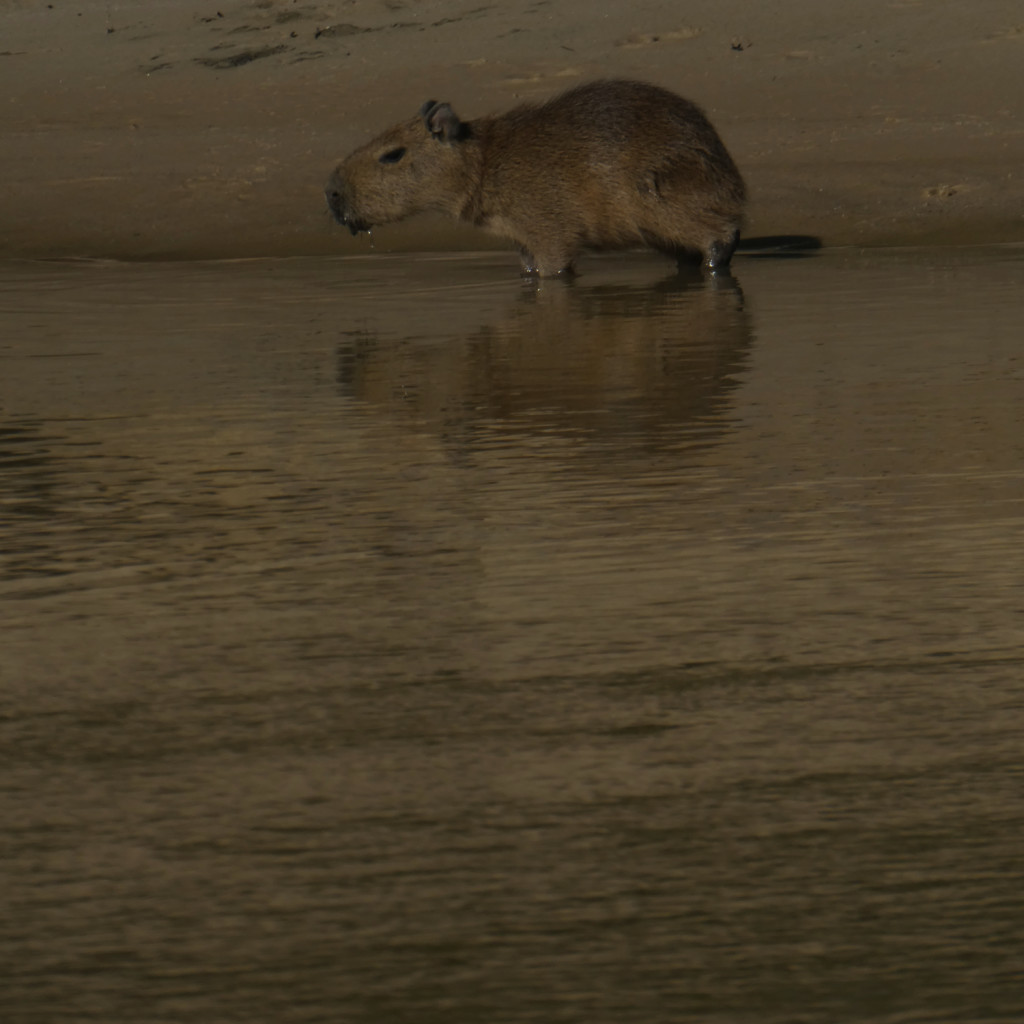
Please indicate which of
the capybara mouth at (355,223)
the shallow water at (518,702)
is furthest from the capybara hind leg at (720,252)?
the shallow water at (518,702)

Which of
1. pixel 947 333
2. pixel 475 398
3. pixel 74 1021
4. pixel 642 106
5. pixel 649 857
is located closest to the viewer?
pixel 74 1021

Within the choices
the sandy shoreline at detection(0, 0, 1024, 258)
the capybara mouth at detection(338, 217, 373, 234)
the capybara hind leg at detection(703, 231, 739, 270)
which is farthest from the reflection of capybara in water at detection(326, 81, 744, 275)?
the sandy shoreline at detection(0, 0, 1024, 258)

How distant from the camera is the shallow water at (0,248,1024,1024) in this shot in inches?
80.5

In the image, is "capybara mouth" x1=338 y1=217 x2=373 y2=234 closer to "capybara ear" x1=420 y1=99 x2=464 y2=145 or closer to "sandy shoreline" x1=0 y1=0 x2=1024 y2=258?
"capybara ear" x1=420 y1=99 x2=464 y2=145

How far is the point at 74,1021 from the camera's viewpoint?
1924mm

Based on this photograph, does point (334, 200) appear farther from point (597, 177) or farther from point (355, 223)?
point (597, 177)

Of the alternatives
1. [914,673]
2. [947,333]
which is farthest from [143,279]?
[914,673]

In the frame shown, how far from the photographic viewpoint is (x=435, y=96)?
18.1 metres

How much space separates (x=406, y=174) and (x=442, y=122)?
0.37 m

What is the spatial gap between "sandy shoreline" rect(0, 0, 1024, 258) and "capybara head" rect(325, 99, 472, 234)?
4.12 ft

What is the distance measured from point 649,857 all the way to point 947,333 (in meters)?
5.53

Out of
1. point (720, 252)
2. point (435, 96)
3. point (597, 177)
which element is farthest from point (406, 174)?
point (435, 96)

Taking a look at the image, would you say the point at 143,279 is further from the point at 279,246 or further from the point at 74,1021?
the point at 74,1021

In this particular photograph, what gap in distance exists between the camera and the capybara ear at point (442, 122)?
11023mm
